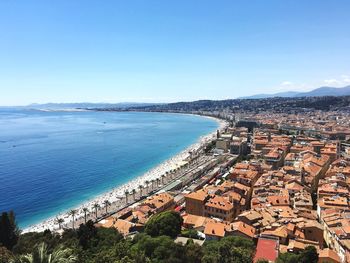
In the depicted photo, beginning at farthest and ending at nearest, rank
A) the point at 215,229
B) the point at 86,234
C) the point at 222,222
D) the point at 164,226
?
the point at 222,222, the point at 215,229, the point at 164,226, the point at 86,234

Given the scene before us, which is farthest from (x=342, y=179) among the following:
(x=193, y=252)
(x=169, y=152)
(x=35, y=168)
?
(x=35, y=168)

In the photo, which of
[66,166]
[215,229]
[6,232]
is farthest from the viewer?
[66,166]

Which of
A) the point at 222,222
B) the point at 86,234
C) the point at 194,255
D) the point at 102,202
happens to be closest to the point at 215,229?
the point at 222,222

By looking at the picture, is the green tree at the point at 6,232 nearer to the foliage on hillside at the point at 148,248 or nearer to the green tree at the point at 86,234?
the foliage on hillside at the point at 148,248

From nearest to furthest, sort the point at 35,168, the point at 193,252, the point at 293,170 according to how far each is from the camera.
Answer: the point at 193,252, the point at 293,170, the point at 35,168

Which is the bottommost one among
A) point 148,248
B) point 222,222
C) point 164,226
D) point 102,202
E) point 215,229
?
point 102,202

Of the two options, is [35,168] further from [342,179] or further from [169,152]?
[342,179]

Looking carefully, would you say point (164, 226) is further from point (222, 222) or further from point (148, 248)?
point (222, 222)

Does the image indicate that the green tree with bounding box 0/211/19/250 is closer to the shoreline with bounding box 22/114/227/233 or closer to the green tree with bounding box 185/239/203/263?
the shoreline with bounding box 22/114/227/233

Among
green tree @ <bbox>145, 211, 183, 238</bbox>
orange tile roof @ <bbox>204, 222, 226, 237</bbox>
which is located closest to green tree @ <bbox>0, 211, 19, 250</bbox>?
green tree @ <bbox>145, 211, 183, 238</bbox>

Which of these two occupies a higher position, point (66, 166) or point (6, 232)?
point (6, 232)
